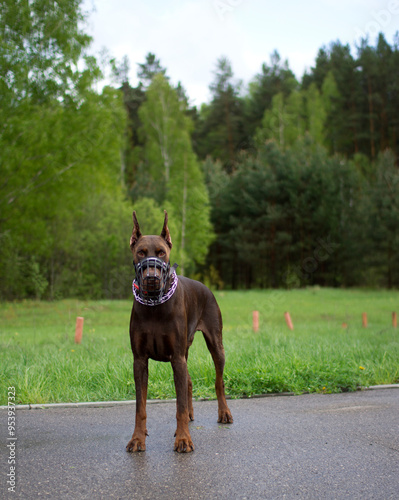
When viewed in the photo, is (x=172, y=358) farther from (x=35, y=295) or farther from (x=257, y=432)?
(x=35, y=295)

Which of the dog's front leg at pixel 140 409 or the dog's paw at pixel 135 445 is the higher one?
the dog's front leg at pixel 140 409

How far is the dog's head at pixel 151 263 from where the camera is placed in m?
Result: 4.00

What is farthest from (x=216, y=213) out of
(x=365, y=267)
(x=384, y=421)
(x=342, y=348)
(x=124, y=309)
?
(x=384, y=421)

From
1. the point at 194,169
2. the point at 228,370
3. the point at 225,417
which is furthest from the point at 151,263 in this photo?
the point at 194,169

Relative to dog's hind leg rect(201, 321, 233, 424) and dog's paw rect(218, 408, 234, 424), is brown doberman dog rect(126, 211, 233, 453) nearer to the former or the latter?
dog's hind leg rect(201, 321, 233, 424)

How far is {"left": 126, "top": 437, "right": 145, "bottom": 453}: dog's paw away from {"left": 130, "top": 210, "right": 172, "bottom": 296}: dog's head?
4.29 ft

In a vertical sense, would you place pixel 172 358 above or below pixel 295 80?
below

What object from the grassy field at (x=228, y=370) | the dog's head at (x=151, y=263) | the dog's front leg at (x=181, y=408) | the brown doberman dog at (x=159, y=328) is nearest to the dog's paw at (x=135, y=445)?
the brown doberman dog at (x=159, y=328)

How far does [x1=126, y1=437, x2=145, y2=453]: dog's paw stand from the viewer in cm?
439

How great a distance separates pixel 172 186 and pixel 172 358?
36.4 metres

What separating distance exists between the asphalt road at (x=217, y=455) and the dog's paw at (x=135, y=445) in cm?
6

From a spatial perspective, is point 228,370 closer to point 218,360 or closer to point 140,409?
point 218,360

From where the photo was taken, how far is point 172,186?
40.3m

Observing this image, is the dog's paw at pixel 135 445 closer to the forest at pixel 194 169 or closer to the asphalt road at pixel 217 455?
the asphalt road at pixel 217 455
